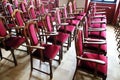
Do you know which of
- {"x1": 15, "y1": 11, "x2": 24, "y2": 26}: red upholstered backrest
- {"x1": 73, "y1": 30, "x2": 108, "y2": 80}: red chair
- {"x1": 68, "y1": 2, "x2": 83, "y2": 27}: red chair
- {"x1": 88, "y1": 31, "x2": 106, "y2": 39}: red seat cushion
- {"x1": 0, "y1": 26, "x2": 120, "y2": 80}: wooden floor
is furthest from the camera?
{"x1": 68, "y1": 2, "x2": 83, "y2": 27}: red chair

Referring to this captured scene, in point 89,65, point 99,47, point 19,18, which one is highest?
point 19,18

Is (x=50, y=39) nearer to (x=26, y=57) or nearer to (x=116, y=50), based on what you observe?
(x=26, y=57)

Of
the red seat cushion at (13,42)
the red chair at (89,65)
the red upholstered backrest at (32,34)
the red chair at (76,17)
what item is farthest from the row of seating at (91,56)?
the red seat cushion at (13,42)

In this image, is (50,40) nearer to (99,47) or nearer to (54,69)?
(54,69)

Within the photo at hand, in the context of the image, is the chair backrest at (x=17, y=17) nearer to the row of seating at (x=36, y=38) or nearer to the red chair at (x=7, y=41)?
the row of seating at (x=36, y=38)

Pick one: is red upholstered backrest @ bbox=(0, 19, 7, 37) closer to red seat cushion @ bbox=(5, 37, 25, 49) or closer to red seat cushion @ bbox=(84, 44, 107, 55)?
red seat cushion @ bbox=(5, 37, 25, 49)

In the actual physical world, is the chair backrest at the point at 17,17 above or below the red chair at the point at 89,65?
above

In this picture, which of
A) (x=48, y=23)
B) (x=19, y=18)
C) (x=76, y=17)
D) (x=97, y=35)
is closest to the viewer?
(x=48, y=23)

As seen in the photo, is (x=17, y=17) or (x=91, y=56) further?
(x=17, y=17)

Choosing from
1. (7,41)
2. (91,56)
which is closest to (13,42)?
(7,41)

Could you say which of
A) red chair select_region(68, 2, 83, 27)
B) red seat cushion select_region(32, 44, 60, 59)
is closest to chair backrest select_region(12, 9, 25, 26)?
red seat cushion select_region(32, 44, 60, 59)

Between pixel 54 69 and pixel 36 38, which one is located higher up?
pixel 36 38

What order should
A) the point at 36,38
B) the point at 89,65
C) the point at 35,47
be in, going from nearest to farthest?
the point at 89,65, the point at 35,47, the point at 36,38

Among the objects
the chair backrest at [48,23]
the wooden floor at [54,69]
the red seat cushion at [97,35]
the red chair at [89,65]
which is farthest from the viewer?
the red seat cushion at [97,35]
